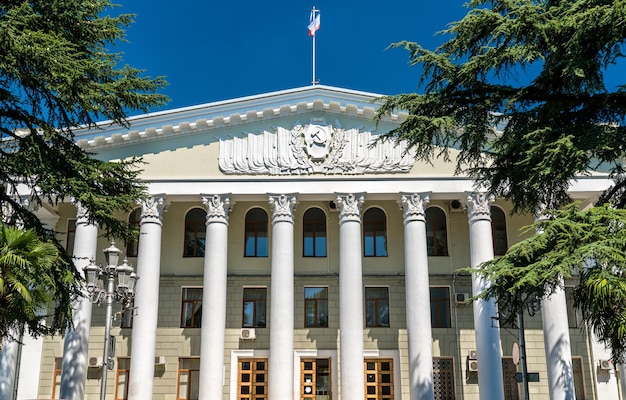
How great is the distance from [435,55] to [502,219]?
14.3 meters

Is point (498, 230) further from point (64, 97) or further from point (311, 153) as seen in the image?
point (64, 97)

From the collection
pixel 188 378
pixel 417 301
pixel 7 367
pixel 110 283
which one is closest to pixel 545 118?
pixel 110 283

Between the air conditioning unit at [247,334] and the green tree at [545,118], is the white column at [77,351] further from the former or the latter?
the green tree at [545,118]

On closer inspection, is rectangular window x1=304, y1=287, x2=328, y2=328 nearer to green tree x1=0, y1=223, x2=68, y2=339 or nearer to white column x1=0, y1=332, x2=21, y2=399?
white column x1=0, y1=332, x2=21, y2=399

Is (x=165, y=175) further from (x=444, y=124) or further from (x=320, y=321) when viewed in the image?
(x=444, y=124)

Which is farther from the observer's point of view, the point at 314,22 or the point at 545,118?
the point at 314,22

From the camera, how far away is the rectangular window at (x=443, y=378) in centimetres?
2519

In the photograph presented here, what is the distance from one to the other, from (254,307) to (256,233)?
282 cm

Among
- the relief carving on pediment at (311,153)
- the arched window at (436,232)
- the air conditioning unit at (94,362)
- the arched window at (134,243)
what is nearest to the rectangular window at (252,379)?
the air conditioning unit at (94,362)

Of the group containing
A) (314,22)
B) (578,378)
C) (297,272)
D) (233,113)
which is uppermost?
(314,22)

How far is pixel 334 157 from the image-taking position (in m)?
25.0

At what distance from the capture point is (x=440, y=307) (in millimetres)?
26281

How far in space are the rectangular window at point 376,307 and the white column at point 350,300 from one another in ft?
9.30

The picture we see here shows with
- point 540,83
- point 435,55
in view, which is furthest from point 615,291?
point 435,55
